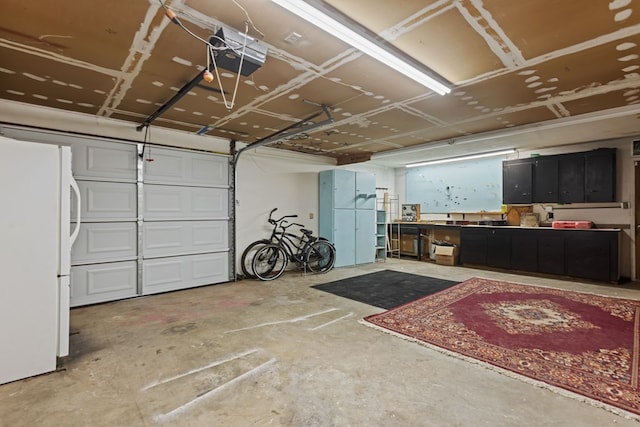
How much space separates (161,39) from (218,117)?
1.87 meters

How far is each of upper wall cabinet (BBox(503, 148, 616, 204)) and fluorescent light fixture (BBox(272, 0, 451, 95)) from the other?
443cm

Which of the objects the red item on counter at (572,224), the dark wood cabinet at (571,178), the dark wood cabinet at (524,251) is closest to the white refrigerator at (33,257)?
the dark wood cabinet at (524,251)

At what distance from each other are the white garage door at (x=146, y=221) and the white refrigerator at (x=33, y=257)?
6.02 ft

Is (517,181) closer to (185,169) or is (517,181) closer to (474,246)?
(474,246)

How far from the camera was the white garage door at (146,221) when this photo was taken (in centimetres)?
392

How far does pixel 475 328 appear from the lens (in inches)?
120

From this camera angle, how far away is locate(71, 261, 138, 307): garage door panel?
3.81 meters

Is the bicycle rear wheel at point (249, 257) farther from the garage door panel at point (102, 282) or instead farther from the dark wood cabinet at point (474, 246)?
the dark wood cabinet at point (474, 246)

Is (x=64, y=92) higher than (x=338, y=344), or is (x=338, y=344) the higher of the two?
(x=64, y=92)

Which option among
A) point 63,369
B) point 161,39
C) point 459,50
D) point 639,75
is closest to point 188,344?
point 63,369

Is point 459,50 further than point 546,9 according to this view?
Yes

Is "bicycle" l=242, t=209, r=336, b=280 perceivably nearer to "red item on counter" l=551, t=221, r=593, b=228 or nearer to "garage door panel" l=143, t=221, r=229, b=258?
"garage door panel" l=143, t=221, r=229, b=258

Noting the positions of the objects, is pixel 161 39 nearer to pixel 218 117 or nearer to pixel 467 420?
pixel 218 117

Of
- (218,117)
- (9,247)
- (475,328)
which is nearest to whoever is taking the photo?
(9,247)
